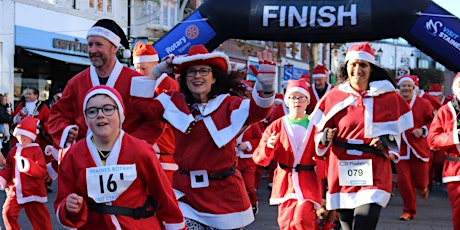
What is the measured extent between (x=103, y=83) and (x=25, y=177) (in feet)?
10.0

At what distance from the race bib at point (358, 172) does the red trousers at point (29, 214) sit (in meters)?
3.62

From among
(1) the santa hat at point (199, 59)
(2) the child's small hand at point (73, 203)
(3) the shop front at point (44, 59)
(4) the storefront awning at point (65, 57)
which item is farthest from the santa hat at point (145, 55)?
(4) the storefront awning at point (65, 57)

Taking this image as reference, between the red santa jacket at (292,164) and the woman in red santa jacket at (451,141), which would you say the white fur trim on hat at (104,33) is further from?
the woman in red santa jacket at (451,141)

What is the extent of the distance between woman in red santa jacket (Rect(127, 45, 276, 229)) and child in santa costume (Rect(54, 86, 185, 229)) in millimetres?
982

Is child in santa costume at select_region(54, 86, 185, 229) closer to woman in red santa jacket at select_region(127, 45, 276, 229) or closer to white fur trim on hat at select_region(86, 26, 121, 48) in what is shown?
woman in red santa jacket at select_region(127, 45, 276, 229)

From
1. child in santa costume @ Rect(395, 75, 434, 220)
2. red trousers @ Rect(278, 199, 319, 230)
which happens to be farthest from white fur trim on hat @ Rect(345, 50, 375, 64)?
child in santa costume @ Rect(395, 75, 434, 220)

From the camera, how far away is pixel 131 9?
29.5m

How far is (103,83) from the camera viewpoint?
5805 mm

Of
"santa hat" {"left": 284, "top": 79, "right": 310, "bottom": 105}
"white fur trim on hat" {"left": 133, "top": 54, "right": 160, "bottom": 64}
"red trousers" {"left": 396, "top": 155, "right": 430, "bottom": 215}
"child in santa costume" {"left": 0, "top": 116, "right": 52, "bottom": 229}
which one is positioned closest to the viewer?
"santa hat" {"left": 284, "top": 79, "right": 310, "bottom": 105}

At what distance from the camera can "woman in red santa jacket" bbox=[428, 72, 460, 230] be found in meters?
7.29

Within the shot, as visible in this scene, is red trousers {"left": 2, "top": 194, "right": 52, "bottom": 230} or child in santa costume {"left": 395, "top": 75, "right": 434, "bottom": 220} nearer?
red trousers {"left": 2, "top": 194, "right": 52, "bottom": 230}

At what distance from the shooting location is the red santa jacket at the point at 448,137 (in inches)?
286

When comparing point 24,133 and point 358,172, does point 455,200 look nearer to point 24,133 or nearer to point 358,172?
point 358,172

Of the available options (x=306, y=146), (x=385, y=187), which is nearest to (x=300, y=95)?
(x=306, y=146)
